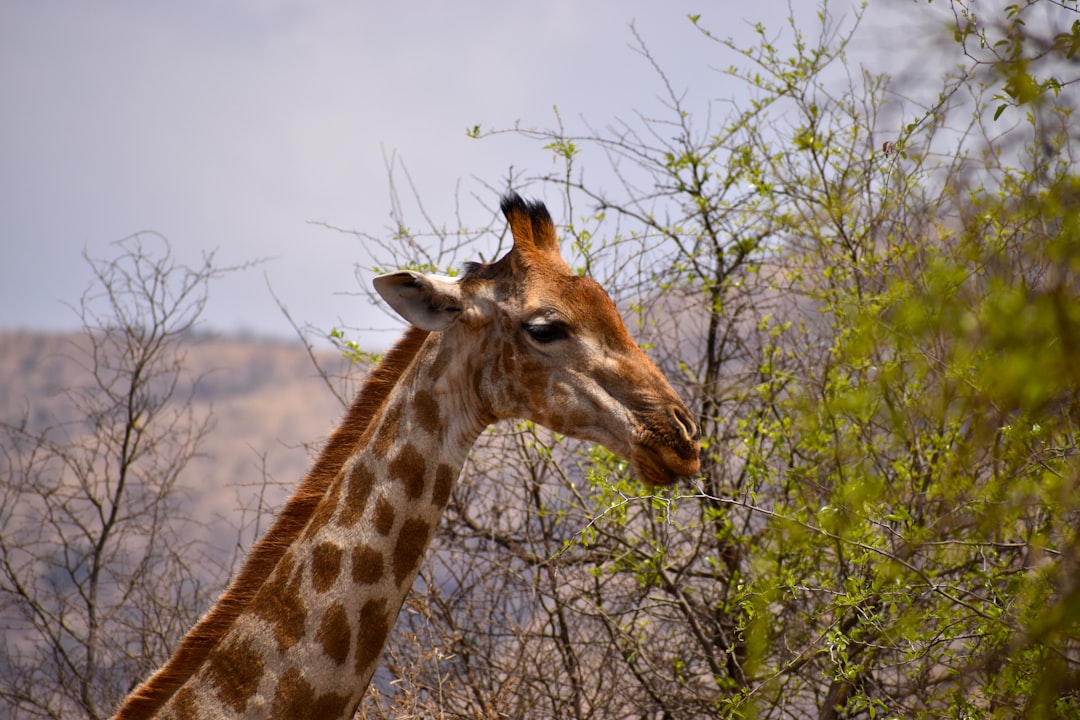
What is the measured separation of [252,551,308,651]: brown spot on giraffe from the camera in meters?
3.30

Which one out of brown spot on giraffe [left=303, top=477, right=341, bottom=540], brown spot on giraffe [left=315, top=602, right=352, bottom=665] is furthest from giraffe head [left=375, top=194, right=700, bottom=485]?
brown spot on giraffe [left=315, top=602, right=352, bottom=665]

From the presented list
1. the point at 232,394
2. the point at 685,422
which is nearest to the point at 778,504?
the point at 685,422

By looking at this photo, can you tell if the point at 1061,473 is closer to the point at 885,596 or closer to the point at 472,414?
the point at 885,596

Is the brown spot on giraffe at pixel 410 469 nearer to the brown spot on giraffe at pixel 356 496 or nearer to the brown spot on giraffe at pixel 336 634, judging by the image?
the brown spot on giraffe at pixel 356 496

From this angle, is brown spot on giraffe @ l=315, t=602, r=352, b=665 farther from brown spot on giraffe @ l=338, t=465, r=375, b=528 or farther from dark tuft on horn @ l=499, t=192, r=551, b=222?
dark tuft on horn @ l=499, t=192, r=551, b=222

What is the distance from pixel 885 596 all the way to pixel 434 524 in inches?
64.6

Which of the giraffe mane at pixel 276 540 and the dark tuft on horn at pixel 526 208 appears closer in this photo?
the giraffe mane at pixel 276 540

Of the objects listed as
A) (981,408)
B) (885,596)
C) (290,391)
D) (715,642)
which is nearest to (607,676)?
(715,642)

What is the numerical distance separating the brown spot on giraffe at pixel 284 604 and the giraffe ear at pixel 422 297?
0.91m

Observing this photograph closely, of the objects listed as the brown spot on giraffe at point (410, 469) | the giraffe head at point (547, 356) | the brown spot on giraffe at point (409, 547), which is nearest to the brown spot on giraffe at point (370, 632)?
the brown spot on giraffe at point (409, 547)

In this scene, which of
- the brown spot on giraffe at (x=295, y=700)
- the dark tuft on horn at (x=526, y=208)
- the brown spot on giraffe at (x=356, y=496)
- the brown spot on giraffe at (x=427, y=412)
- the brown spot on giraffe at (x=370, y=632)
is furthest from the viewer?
the dark tuft on horn at (x=526, y=208)

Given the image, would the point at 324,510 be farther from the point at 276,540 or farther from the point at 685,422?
the point at 685,422

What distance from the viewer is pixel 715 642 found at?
5570mm

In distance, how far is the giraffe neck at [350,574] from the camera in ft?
10.7
